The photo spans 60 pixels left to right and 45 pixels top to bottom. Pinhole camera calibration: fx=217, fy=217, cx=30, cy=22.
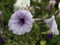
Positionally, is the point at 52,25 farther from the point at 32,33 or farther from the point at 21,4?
the point at 21,4

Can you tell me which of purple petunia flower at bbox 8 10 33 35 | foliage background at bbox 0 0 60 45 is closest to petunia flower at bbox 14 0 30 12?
foliage background at bbox 0 0 60 45

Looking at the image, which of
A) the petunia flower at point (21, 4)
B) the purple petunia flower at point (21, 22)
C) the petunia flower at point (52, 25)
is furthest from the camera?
the petunia flower at point (21, 4)

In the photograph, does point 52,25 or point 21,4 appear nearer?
point 52,25

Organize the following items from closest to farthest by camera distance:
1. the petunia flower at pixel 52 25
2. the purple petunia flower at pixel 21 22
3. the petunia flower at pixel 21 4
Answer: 1. the purple petunia flower at pixel 21 22
2. the petunia flower at pixel 52 25
3. the petunia flower at pixel 21 4

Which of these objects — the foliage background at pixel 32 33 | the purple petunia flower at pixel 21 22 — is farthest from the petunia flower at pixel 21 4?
the purple petunia flower at pixel 21 22

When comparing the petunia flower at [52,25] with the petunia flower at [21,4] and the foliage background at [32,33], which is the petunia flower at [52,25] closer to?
the foliage background at [32,33]

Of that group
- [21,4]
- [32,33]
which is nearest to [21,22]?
[32,33]

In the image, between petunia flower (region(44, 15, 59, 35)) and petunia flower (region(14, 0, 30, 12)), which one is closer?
petunia flower (region(44, 15, 59, 35))

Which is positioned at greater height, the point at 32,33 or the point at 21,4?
the point at 21,4

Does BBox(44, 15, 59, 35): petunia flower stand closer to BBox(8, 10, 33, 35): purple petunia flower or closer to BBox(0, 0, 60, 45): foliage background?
BBox(0, 0, 60, 45): foliage background
